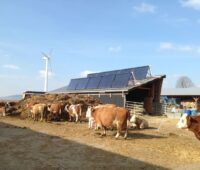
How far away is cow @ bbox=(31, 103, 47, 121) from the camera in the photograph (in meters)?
24.9

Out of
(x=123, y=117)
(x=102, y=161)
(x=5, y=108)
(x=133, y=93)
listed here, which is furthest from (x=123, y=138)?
(x=133, y=93)

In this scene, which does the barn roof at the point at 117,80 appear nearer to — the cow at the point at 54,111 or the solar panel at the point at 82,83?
the solar panel at the point at 82,83

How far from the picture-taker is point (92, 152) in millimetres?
12664

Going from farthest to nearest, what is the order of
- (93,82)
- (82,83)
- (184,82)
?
(184,82), (82,83), (93,82)

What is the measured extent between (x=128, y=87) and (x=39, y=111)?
11071mm

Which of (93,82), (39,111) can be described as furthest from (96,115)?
(93,82)

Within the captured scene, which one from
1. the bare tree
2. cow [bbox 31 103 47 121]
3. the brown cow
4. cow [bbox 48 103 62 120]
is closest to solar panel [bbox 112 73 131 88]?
cow [bbox 48 103 62 120]

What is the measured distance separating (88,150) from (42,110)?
1238cm

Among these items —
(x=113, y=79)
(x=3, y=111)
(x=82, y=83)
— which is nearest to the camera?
(x=3, y=111)

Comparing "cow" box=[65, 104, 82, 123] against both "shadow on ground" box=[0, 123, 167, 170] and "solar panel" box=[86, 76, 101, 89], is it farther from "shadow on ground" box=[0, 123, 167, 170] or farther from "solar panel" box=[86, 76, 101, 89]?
"solar panel" box=[86, 76, 101, 89]

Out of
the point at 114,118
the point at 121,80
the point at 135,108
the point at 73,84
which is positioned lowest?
the point at 114,118

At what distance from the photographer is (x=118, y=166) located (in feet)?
35.2

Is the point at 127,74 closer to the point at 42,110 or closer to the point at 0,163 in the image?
the point at 42,110

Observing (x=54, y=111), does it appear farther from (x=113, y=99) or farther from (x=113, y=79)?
(x=113, y=79)
